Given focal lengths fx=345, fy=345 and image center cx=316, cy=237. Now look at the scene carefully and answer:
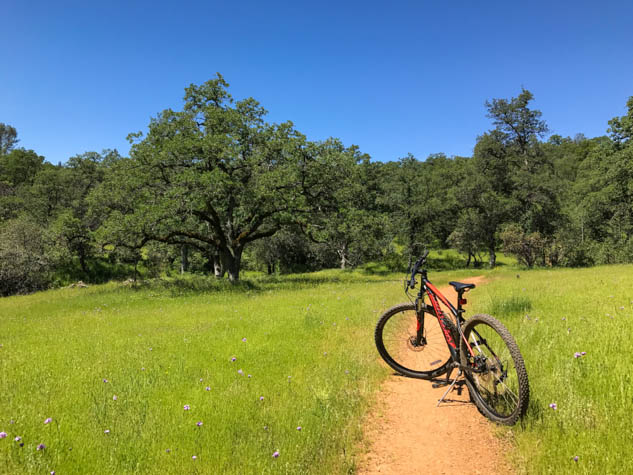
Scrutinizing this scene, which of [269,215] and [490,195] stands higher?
[490,195]

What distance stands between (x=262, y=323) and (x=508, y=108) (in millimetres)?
41225

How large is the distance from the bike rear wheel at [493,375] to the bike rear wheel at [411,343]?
2.90 feet

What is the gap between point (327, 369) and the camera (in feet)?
20.4

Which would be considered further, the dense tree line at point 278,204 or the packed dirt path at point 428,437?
the dense tree line at point 278,204

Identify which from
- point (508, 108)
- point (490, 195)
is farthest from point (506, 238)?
point (508, 108)

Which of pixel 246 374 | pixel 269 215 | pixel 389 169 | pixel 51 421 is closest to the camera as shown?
pixel 51 421

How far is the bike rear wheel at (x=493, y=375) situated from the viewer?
415 cm

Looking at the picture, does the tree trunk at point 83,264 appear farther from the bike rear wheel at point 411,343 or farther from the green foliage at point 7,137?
the green foliage at point 7,137

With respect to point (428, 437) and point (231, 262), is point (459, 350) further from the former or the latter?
point (231, 262)

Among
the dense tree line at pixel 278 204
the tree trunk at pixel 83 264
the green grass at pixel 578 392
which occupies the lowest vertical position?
the tree trunk at pixel 83 264

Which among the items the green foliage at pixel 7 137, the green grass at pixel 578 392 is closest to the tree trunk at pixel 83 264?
the green grass at pixel 578 392

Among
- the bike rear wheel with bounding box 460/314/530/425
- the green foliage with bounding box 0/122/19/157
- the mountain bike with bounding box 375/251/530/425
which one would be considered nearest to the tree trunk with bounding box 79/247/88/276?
the mountain bike with bounding box 375/251/530/425

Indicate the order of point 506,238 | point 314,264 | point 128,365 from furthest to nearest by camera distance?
point 314,264 → point 506,238 → point 128,365

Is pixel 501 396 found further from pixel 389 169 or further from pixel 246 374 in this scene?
pixel 389 169
